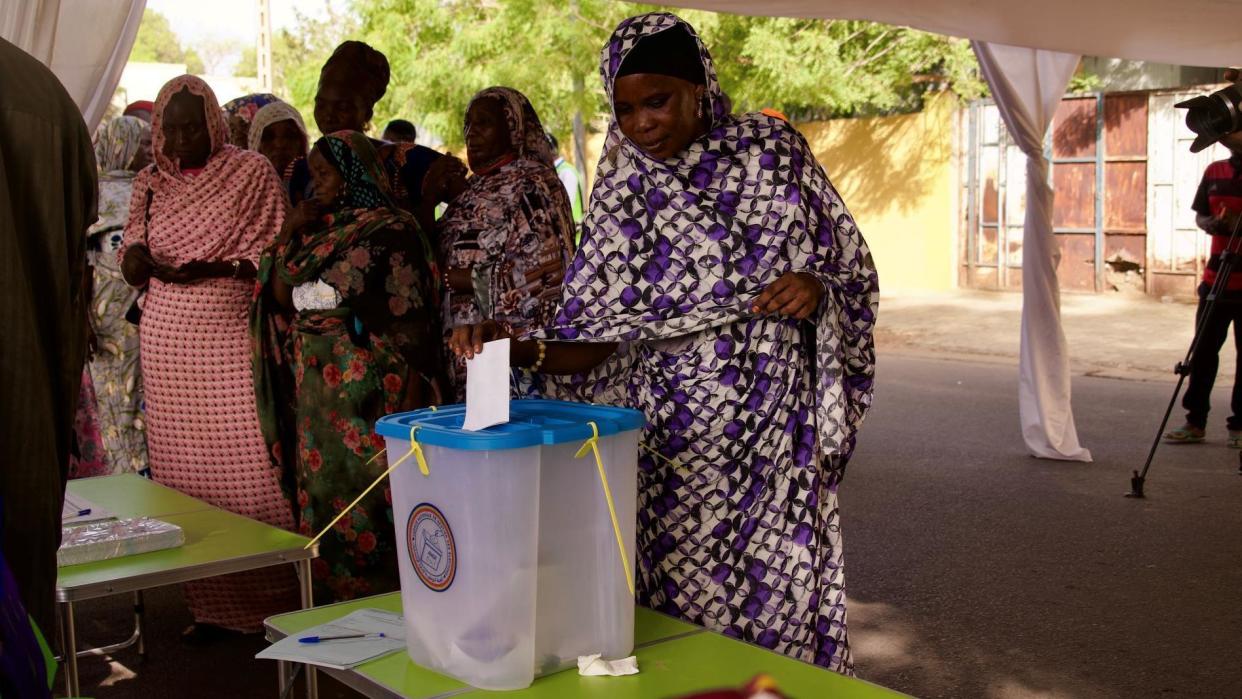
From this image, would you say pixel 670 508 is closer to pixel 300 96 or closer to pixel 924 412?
pixel 924 412

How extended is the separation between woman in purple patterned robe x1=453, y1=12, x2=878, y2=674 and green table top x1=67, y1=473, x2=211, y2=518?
1.44 meters

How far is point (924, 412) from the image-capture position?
896 cm

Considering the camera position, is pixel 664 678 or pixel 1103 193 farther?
pixel 1103 193

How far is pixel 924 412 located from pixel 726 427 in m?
6.70

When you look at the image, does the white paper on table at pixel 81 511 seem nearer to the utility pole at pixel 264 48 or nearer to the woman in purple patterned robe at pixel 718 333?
the woman in purple patterned robe at pixel 718 333

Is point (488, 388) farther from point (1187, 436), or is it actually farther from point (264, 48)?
point (264, 48)

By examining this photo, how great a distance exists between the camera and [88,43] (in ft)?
12.1

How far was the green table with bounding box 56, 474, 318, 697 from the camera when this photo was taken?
2.73 m

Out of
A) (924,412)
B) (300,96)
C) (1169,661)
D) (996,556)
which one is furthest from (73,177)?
(300,96)

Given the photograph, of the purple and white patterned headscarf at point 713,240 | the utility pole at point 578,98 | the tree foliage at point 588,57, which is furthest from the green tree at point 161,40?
the purple and white patterned headscarf at point 713,240

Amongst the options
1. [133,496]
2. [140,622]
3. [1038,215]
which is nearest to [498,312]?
[133,496]

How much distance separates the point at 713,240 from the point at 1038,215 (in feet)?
16.3

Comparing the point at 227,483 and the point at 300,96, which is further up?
the point at 300,96

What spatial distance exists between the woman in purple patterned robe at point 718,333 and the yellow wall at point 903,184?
1227cm
